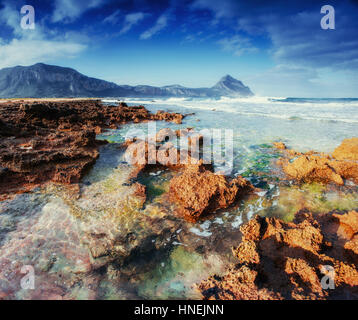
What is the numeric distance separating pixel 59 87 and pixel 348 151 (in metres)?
105

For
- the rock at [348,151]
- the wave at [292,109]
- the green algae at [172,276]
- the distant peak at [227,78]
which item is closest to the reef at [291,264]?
the green algae at [172,276]

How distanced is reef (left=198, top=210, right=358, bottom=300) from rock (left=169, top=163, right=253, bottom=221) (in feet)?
2.43

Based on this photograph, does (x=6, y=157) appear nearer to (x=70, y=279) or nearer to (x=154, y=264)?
(x=70, y=279)

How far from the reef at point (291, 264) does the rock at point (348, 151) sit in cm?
390

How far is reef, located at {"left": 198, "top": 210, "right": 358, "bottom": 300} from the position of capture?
69.2 inches

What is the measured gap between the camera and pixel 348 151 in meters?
5.68

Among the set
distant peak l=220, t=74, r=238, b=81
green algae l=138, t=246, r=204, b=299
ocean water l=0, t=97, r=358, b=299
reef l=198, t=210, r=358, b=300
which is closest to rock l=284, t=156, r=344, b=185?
ocean water l=0, t=97, r=358, b=299

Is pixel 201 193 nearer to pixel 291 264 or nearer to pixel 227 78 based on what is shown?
pixel 291 264

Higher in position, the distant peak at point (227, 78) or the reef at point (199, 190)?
the distant peak at point (227, 78)

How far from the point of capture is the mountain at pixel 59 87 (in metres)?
73.6

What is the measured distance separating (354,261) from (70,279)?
3254mm

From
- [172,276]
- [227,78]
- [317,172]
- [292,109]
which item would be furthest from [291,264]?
[227,78]

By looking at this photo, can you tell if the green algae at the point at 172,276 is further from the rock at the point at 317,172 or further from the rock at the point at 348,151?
the rock at the point at 348,151

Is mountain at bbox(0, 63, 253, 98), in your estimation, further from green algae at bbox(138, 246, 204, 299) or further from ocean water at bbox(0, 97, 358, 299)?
green algae at bbox(138, 246, 204, 299)
